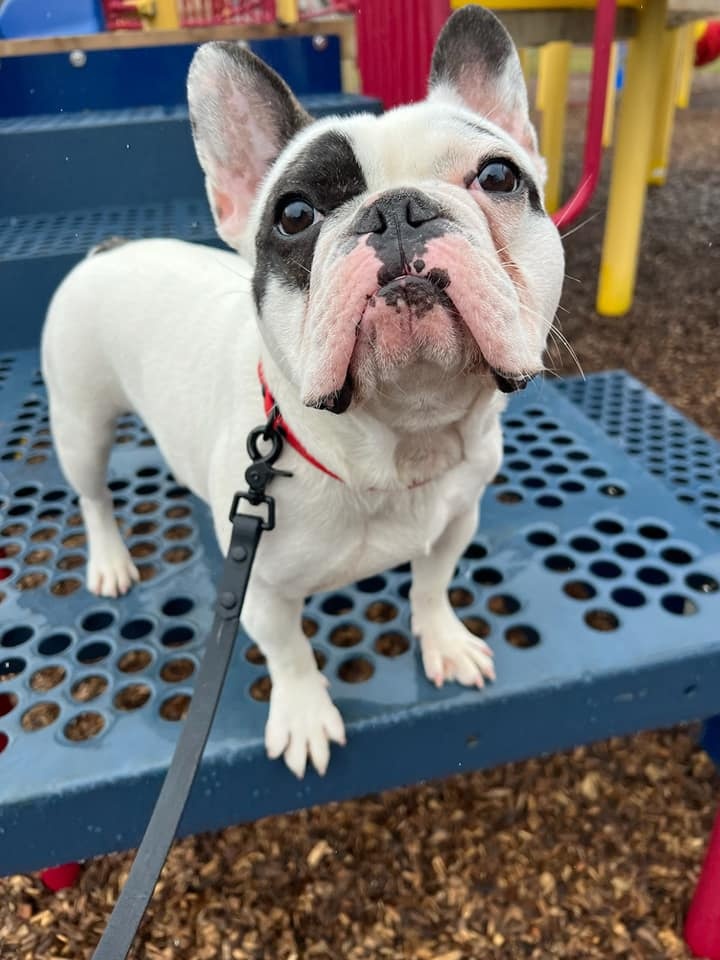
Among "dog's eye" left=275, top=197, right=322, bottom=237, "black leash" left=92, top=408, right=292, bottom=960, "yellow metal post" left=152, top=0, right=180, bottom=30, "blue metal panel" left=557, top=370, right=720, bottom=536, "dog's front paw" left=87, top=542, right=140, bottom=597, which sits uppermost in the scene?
"yellow metal post" left=152, top=0, right=180, bottom=30

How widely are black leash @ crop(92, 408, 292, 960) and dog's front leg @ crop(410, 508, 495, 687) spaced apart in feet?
1.32

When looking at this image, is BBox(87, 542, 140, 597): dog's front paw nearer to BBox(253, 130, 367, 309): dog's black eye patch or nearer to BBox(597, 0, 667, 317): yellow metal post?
BBox(253, 130, 367, 309): dog's black eye patch

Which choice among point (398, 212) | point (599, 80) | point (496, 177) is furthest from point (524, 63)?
point (398, 212)

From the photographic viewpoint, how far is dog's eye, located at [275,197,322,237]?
1.01 meters

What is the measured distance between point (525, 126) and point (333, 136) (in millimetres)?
440

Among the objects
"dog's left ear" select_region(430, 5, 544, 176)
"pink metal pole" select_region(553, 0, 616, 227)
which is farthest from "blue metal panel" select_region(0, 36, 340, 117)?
"dog's left ear" select_region(430, 5, 544, 176)

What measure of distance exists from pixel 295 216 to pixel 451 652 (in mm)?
818

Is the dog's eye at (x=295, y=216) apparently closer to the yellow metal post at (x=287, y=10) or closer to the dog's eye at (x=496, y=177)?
the dog's eye at (x=496, y=177)

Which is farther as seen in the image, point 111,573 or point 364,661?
point 111,573

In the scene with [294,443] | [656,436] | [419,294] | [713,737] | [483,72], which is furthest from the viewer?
[656,436]

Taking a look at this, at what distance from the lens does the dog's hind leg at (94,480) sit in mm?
1718

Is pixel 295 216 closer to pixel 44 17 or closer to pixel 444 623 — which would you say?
pixel 444 623

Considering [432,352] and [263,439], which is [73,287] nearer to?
[263,439]

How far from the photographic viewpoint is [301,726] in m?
1.25
